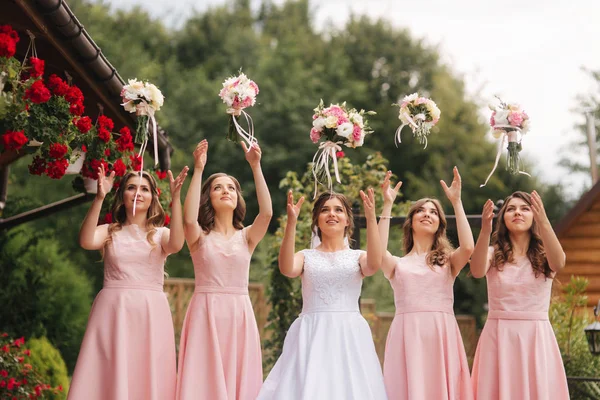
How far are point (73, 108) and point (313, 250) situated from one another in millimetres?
2065

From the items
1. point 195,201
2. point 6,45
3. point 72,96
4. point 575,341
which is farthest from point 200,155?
point 575,341

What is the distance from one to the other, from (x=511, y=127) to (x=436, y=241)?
3.55 ft

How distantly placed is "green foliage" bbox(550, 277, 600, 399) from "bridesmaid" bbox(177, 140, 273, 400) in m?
4.17

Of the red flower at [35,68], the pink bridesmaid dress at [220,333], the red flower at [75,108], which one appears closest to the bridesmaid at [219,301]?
the pink bridesmaid dress at [220,333]

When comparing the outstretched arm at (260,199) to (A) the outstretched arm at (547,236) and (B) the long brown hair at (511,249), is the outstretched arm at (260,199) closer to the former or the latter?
(B) the long brown hair at (511,249)

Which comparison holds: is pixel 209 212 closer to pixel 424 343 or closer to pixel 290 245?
pixel 290 245

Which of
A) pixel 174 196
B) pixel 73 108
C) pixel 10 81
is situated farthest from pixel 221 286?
pixel 10 81

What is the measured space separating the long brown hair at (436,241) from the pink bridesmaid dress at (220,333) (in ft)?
4.46

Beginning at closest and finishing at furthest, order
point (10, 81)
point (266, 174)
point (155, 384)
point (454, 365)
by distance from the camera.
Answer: point (10, 81) < point (155, 384) < point (454, 365) < point (266, 174)

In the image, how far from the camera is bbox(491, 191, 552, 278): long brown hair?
20.9 feet

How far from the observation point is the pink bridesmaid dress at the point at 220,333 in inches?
233

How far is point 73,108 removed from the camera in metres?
5.93

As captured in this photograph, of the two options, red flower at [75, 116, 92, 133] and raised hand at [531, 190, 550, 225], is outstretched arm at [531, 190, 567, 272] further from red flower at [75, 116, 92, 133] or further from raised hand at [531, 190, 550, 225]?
red flower at [75, 116, 92, 133]

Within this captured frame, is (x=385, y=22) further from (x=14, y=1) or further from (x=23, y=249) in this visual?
(x=14, y=1)
